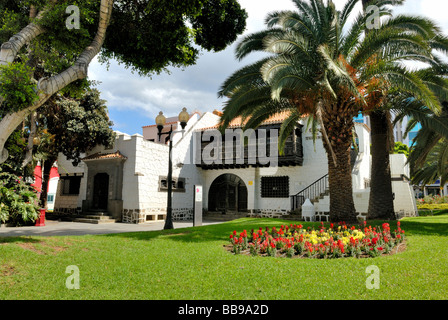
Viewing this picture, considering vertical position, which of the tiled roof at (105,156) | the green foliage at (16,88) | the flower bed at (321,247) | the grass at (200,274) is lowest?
the grass at (200,274)

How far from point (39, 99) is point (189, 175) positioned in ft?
51.6

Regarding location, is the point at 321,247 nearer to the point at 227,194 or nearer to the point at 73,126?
the point at 73,126

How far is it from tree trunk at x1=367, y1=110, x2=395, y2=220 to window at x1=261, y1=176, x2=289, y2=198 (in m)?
7.24

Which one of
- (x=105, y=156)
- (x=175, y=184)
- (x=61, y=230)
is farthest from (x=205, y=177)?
(x=61, y=230)

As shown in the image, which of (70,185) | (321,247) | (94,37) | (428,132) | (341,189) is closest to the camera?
(321,247)

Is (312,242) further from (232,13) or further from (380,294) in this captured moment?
(232,13)

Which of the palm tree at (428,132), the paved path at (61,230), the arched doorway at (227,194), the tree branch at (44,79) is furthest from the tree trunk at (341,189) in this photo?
the arched doorway at (227,194)

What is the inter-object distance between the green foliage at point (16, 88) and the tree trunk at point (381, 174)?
12.3m

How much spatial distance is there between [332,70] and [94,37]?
22.0ft

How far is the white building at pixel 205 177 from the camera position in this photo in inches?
692

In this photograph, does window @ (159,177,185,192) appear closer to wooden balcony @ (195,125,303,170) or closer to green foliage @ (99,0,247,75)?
wooden balcony @ (195,125,303,170)

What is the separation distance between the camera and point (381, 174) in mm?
12836

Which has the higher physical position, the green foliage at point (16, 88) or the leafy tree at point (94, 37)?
the leafy tree at point (94, 37)

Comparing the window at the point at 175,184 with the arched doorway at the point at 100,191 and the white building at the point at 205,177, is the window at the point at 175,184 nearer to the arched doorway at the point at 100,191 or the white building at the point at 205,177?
the white building at the point at 205,177
